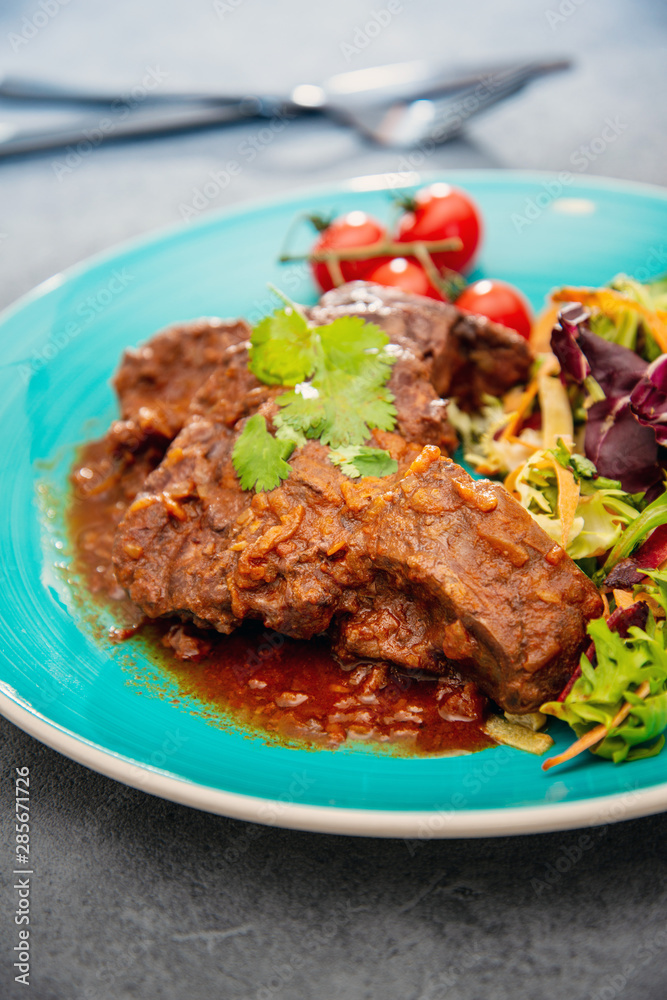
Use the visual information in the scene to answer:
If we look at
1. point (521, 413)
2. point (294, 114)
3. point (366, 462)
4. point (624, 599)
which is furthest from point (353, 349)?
point (294, 114)

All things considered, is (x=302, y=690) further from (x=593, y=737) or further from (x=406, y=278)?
(x=406, y=278)

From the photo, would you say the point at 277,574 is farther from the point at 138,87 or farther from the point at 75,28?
the point at 75,28

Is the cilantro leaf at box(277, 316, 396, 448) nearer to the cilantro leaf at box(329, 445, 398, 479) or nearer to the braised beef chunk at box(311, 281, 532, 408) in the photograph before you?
the cilantro leaf at box(329, 445, 398, 479)

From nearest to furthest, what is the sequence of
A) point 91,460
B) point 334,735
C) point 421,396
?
point 334,735 → point 421,396 → point 91,460

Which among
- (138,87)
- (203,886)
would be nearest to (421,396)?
(203,886)

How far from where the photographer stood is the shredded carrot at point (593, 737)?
3176 mm

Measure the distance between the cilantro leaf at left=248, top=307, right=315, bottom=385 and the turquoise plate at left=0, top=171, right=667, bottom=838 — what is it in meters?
1.51

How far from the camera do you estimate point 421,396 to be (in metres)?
4.39

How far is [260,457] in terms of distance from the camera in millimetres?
4094

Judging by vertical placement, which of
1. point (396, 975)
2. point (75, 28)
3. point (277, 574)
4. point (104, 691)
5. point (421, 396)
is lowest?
point (396, 975)

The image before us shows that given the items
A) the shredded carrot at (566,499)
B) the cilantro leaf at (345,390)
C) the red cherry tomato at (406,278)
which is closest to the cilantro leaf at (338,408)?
the cilantro leaf at (345,390)

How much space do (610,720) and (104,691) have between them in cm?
214

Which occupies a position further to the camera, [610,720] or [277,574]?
[277,574]

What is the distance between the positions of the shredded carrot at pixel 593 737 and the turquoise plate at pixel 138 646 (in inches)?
2.5
